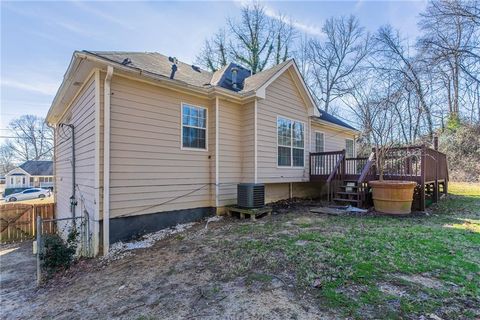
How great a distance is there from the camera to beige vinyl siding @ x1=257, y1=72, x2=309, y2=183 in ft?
26.2

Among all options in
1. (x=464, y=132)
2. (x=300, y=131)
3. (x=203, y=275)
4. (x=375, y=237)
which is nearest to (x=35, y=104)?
(x=300, y=131)

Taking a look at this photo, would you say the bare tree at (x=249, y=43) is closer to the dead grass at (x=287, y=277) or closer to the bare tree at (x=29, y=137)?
the dead grass at (x=287, y=277)

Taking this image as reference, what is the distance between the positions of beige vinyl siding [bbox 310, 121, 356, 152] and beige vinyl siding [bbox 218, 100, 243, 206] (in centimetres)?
429

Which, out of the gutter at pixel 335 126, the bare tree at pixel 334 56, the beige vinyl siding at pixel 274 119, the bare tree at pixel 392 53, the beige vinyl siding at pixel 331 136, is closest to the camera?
the beige vinyl siding at pixel 274 119

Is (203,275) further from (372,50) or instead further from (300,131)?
(372,50)

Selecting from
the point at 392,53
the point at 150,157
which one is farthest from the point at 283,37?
the point at 150,157

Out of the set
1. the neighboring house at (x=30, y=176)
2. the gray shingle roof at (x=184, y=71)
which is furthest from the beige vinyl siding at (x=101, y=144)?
the neighboring house at (x=30, y=176)

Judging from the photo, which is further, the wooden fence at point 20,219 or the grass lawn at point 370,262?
the wooden fence at point 20,219

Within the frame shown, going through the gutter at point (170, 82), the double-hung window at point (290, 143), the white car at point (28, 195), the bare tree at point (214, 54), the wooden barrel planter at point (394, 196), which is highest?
the bare tree at point (214, 54)

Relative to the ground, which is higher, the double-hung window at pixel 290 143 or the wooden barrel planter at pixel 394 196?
the double-hung window at pixel 290 143

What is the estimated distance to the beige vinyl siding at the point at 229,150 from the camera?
746 cm

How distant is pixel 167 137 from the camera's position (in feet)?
21.3

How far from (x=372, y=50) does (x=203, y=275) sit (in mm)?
21992

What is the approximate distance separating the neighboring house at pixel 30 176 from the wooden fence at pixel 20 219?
97.6ft
